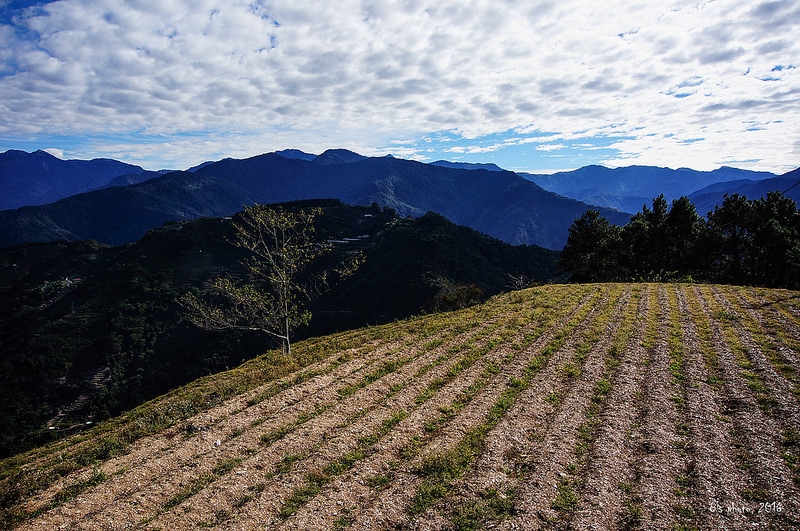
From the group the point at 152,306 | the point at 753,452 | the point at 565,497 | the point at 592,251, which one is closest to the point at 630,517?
the point at 565,497

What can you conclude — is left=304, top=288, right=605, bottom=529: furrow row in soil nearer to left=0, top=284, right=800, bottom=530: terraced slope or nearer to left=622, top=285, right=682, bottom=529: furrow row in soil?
left=0, top=284, right=800, bottom=530: terraced slope

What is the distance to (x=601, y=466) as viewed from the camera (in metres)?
11.0

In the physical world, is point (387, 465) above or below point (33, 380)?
above

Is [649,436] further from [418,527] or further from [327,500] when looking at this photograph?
[327,500]

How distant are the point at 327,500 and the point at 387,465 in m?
2.10

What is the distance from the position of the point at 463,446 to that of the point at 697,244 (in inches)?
2467

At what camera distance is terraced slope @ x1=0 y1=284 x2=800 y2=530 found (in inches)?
376

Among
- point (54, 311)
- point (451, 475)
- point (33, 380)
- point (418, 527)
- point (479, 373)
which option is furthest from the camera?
point (54, 311)

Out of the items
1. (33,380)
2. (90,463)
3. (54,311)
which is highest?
(90,463)

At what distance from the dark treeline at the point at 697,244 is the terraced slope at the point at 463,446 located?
38362 mm

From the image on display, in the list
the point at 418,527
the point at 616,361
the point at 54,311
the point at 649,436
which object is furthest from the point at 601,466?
the point at 54,311

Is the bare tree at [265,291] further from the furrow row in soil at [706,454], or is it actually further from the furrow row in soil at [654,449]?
the furrow row in soil at [706,454]

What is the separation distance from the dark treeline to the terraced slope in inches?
1510

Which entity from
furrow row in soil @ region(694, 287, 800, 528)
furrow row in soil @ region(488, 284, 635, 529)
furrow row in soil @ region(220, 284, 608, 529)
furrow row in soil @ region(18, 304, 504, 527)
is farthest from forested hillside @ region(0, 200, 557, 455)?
furrow row in soil @ region(18, 304, 504, 527)
